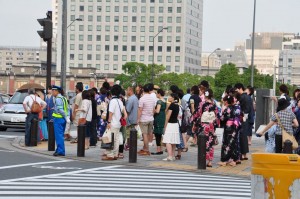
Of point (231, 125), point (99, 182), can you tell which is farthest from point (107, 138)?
point (99, 182)

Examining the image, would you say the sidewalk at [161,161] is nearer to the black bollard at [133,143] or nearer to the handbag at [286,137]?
the black bollard at [133,143]

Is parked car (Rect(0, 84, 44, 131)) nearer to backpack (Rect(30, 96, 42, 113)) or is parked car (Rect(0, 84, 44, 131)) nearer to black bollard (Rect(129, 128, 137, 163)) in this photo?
backpack (Rect(30, 96, 42, 113))

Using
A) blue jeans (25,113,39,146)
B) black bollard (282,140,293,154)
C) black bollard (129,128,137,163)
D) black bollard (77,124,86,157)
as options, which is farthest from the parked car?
black bollard (282,140,293,154)

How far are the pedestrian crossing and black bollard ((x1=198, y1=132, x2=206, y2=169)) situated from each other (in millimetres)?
661

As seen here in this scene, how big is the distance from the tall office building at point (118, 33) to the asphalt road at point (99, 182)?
16899 centimetres

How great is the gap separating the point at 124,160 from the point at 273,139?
14.0 ft

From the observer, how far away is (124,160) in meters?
20.7

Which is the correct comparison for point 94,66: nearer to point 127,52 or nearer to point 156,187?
point 127,52

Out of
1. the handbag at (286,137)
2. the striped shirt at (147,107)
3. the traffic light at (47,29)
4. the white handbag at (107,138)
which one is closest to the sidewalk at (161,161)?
the white handbag at (107,138)

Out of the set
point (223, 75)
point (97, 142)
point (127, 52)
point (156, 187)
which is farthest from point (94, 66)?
point (156, 187)

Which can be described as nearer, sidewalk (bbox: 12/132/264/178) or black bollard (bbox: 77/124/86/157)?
sidewalk (bbox: 12/132/264/178)

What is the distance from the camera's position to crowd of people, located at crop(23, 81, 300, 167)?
63.7ft

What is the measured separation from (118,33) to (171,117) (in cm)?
17123

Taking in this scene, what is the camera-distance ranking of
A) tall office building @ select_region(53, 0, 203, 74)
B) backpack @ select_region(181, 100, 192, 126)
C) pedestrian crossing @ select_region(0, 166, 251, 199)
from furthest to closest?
tall office building @ select_region(53, 0, 203, 74) → backpack @ select_region(181, 100, 192, 126) → pedestrian crossing @ select_region(0, 166, 251, 199)
